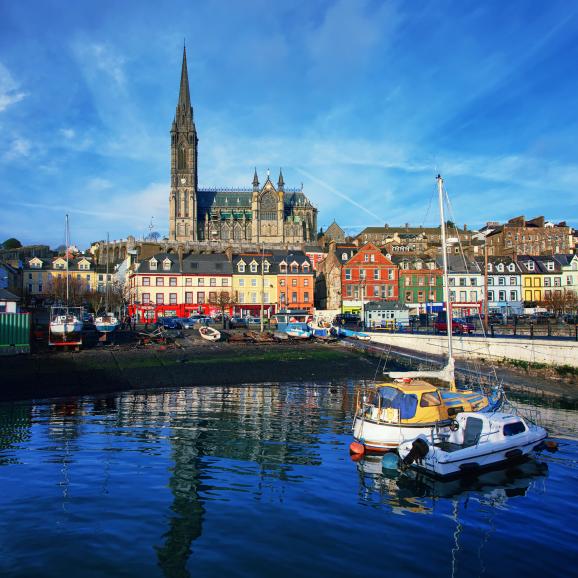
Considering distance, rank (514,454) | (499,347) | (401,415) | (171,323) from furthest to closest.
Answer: (171,323) → (499,347) → (401,415) → (514,454)

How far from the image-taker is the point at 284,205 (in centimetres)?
16450

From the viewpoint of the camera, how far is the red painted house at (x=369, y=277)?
81.2 m

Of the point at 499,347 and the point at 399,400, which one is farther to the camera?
the point at 499,347

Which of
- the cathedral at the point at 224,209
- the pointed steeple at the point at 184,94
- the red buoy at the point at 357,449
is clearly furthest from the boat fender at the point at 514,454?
the pointed steeple at the point at 184,94

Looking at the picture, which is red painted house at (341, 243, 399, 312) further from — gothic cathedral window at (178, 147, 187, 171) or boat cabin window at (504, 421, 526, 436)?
gothic cathedral window at (178, 147, 187, 171)

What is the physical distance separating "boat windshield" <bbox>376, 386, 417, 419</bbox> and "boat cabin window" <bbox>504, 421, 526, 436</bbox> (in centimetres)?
323

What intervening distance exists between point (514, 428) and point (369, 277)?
62.7 meters

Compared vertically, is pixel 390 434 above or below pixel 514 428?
below

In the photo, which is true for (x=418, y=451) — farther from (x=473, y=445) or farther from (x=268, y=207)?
(x=268, y=207)

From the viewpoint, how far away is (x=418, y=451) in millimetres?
17750

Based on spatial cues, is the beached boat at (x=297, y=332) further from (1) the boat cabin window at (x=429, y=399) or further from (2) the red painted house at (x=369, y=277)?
(1) the boat cabin window at (x=429, y=399)

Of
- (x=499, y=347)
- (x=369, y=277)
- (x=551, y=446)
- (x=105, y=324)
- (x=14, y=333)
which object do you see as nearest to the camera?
(x=551, y=446)

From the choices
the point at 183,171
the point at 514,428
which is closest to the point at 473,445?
the point at 514,428

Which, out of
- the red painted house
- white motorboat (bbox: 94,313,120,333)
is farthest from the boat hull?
the red painted house
